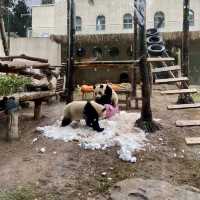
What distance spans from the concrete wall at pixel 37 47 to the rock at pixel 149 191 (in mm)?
25921

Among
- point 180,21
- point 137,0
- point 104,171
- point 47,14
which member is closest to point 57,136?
point 104,171

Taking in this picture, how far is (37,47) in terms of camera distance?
3519cm

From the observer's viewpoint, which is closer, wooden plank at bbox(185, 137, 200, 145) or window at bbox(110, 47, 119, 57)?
wooden plank at bbox(185, 137, 200, 145)

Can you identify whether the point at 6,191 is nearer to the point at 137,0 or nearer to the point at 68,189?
the point at 68,189

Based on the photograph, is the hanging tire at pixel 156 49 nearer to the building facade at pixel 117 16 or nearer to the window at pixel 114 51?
the window at pixel 114 51

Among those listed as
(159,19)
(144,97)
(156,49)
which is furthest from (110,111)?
(159,19)

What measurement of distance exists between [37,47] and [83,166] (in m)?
25.8

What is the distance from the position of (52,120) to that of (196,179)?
4263 millimetres

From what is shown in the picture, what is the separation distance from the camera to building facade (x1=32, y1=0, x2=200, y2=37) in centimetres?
3528

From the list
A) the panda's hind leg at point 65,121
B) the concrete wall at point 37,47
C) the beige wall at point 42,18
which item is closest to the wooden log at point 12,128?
the panda's hind leg at point 65,121

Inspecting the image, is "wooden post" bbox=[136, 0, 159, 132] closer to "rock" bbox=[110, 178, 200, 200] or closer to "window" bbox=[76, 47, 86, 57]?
"rock" bbox=[110, 178, 200, 200]

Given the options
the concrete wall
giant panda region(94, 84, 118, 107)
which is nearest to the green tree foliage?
the concrete wall

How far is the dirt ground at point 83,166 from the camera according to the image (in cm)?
930

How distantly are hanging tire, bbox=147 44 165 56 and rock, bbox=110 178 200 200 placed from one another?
7402 millimetres
